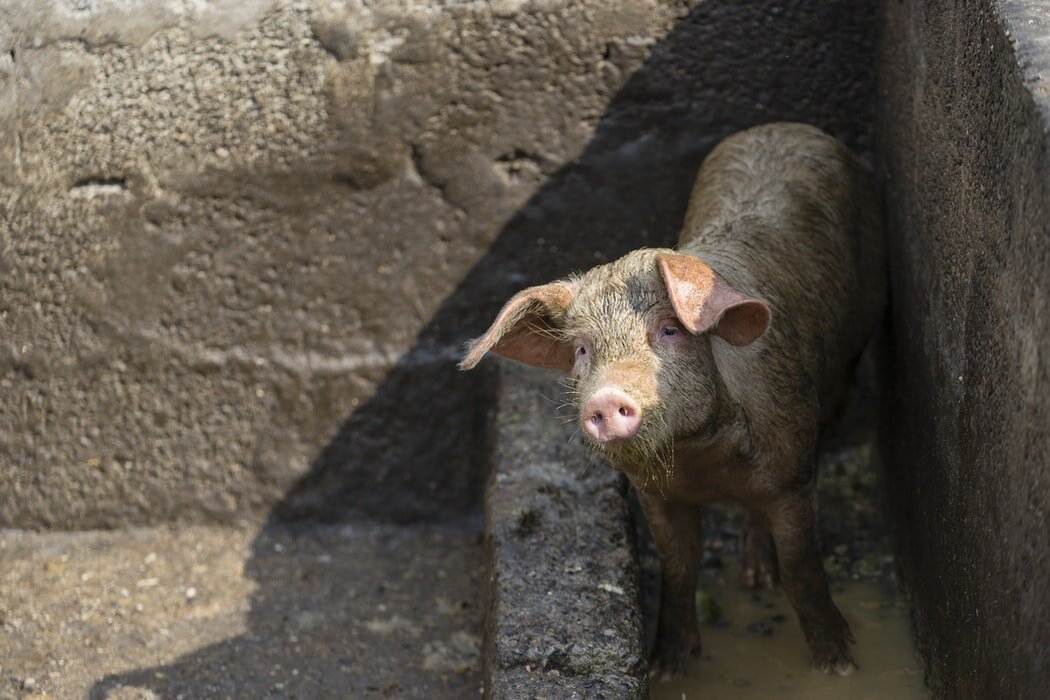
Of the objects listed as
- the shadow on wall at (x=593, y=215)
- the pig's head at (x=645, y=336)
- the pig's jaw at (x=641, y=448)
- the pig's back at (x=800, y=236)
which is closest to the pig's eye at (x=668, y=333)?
the pig's head at (x=645, y=336)

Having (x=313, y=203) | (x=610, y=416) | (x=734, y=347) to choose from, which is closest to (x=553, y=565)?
(x=734, y=347)

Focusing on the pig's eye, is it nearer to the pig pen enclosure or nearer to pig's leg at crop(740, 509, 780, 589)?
the pig pen enclosure

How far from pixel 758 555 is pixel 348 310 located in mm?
1797

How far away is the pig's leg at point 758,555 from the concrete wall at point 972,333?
1.50ft

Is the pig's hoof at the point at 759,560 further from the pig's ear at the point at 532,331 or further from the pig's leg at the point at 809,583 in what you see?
the pig's ear at the point at 532,331

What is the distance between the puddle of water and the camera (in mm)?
4176

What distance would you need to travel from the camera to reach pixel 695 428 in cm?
355

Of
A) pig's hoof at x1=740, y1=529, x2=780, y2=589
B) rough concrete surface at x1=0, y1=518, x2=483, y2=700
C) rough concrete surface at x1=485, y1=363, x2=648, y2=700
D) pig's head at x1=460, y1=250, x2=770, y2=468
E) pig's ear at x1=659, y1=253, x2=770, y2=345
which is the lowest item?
rough concrete surface at x1=0, y1=518, x2=483, y2=700

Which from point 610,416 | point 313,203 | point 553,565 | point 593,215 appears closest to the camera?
point 610,416

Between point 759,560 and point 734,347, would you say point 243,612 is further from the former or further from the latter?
point 734,347

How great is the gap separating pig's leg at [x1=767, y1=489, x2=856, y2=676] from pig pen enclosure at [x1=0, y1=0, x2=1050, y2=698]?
13 cm

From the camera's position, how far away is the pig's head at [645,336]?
3.37m

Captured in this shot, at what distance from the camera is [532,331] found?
12.6ft

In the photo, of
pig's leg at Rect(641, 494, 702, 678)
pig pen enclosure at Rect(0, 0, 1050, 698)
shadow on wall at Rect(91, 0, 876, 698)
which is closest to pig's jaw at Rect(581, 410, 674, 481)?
pig's leg at Rect(641, 494, 702, 678)
